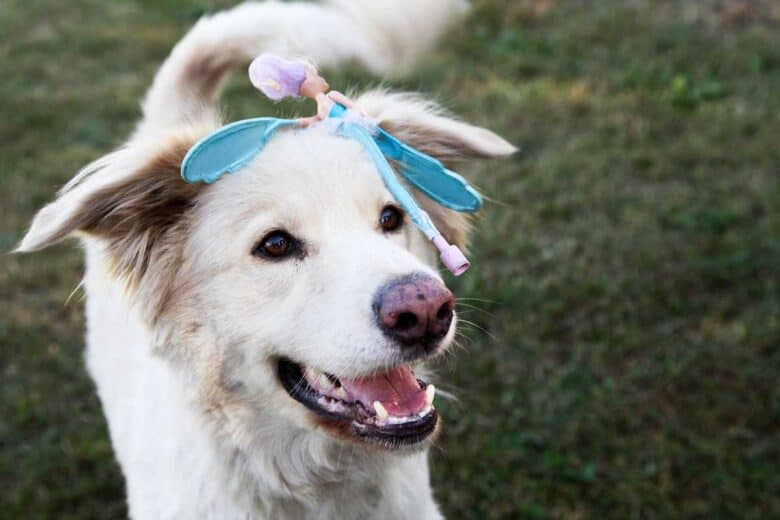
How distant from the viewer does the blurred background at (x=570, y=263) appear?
3.74 meters

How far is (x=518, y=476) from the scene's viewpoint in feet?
12.2

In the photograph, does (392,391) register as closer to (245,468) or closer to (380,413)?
(380,413)

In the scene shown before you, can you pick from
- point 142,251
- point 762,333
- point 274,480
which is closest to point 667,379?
point 762,333

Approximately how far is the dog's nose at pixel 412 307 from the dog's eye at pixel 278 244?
38cm

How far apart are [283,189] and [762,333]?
2.81 m

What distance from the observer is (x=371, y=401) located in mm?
2256

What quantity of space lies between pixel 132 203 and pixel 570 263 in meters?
2.87

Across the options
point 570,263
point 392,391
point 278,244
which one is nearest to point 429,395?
point 392,391

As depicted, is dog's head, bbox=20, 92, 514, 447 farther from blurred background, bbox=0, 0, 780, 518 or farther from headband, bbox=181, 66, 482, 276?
blurred background, bbox=0, 0, 780, 518

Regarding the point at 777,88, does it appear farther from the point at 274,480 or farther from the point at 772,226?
the point at 274,480

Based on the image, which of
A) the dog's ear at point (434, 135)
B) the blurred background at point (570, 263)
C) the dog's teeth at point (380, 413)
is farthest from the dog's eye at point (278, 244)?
the blurred background at point (570, 263)

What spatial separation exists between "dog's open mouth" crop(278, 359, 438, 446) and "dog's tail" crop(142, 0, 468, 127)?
119cm

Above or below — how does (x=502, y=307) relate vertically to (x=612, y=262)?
below

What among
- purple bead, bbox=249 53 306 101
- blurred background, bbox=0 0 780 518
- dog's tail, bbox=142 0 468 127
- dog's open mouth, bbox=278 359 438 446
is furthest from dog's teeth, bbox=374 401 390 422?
dog's tail, bbox=142 0 468 127
